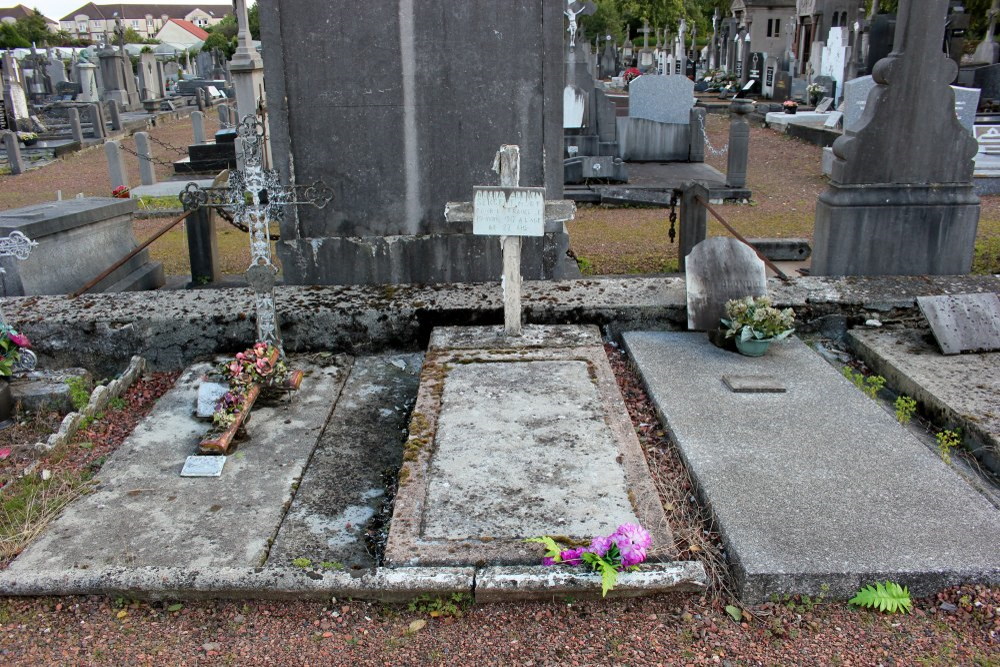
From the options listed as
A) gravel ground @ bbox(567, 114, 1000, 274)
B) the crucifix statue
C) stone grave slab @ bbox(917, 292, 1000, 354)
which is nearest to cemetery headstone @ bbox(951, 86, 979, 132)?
gravel ground @ bbox(567, 114, 1000, 274)

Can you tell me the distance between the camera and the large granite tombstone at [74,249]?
553cm

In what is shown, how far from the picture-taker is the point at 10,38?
55875mm

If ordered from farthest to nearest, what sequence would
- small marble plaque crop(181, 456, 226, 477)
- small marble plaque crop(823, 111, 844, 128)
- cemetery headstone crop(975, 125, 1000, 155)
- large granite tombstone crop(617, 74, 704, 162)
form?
small marble plaque crop(823, 111, 844, 128) < large granite tombstone crop(617, 74, 704, 162) < cemetery headstone crop(975, 125, 1000, 155) < small marble plaque crop(181, 456, 226, 477)

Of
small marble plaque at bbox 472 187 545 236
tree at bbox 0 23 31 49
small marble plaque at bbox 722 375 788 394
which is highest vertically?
tree at bbox 0 23 31 49

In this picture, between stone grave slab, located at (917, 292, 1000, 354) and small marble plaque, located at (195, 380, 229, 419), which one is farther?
stone grave slab, located at (917, 292, 1000, 354)

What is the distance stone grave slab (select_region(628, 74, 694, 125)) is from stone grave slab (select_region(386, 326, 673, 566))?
1218cm

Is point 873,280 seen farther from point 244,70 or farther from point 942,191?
point 244,70

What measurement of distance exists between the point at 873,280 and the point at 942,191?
3.02 ft

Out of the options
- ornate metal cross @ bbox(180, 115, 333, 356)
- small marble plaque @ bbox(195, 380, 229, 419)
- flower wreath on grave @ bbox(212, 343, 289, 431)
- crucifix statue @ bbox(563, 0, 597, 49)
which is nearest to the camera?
flower wreath on grave @ bbox(212, 343, 289, 431)

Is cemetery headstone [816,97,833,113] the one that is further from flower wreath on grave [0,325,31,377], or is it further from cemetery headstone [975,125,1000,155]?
flower wreath on grave [0,325,31,377]

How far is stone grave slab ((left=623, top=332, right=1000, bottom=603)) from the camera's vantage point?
2.78 m

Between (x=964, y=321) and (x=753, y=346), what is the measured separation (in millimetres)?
1213

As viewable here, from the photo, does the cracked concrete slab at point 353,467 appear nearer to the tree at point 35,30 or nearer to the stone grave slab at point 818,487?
the stone grave slab at point 818,487

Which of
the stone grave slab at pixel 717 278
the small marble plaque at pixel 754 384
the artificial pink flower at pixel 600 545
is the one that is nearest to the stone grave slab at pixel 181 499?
the artificial pink flower at pixel 600 545
